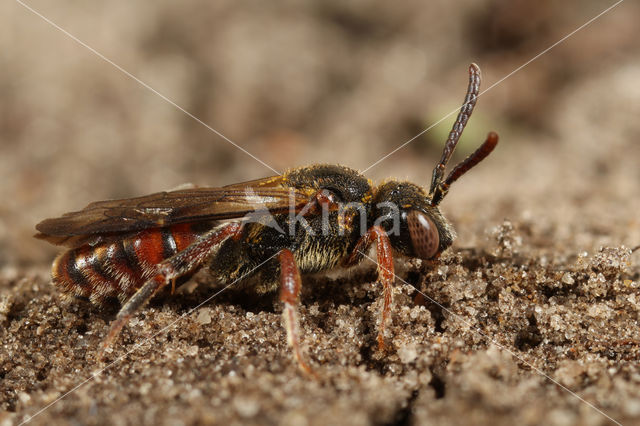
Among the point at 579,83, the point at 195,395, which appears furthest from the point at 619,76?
the point at 195,395

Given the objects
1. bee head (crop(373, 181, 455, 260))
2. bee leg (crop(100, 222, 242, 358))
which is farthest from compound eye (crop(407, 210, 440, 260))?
bee leg (crop(100, 222, 242, 358))

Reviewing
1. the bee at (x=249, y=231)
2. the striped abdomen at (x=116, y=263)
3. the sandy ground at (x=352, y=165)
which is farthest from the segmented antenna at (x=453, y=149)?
the striped abdomen at (x=116, y=263)

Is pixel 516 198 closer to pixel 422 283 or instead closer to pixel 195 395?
pixel 422 283

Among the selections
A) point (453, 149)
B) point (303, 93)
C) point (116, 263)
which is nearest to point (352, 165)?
point (303, 93)

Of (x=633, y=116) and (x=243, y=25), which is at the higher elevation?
(x=243, y=25)

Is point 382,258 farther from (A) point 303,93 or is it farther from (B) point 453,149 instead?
(A) point 303,93

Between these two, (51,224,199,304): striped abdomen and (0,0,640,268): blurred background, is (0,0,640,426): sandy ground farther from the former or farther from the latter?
(51,224,199,304): striped abdomen

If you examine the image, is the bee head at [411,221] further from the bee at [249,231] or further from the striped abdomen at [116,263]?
the striped abdomen at [116,263]
